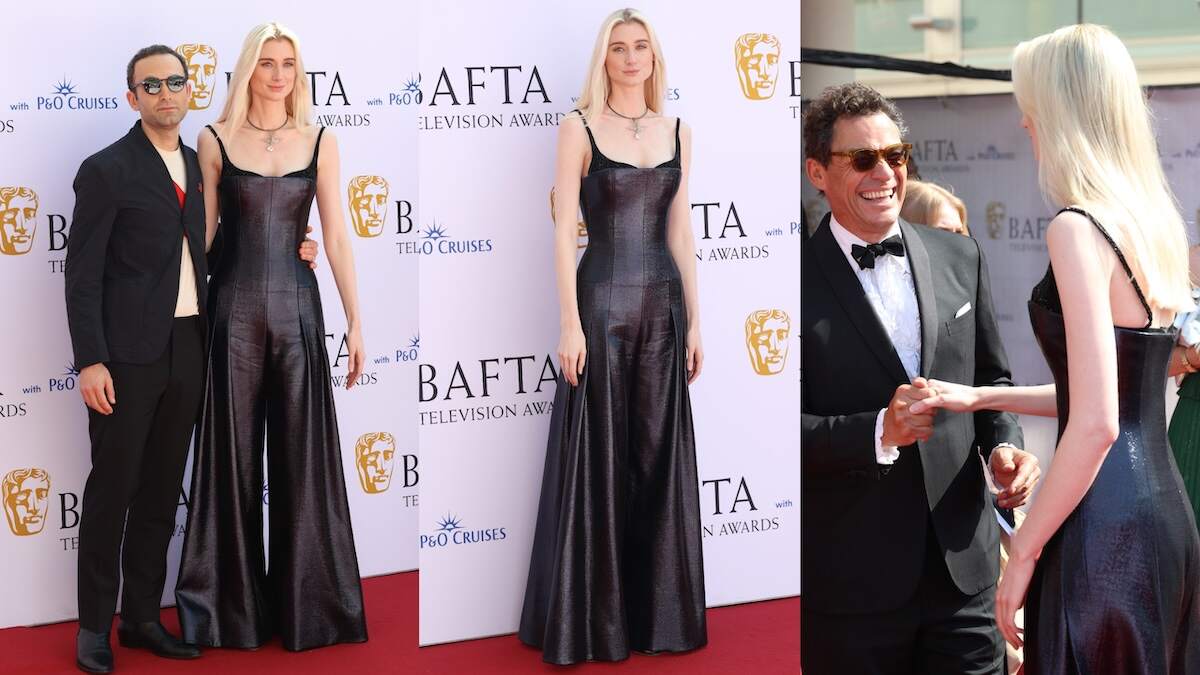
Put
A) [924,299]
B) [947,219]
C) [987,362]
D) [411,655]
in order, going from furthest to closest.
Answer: [947,219], [411,655], [987,362], [924,299]

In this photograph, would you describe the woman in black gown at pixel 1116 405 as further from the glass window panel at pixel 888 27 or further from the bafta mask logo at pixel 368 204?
the glass window panel at pixel 888 27

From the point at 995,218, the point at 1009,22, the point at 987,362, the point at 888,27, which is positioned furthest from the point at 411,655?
the point at 1009,22

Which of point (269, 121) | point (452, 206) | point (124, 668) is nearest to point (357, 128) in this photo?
point (269, 121)

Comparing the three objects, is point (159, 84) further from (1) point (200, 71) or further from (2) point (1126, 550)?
(2) point (1126, 550)

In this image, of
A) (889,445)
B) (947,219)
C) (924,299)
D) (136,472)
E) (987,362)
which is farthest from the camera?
(947,219)

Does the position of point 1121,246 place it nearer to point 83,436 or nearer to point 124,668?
point 124,668

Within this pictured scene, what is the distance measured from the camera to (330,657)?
10.2 feet

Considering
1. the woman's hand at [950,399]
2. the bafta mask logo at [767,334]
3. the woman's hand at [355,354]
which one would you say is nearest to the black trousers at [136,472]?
the woman's hand at [355,354]

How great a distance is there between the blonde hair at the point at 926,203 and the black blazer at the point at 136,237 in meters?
1.99

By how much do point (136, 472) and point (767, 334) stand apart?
1741mm

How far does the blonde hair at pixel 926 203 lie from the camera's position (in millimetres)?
3906

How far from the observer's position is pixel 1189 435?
3879 mm

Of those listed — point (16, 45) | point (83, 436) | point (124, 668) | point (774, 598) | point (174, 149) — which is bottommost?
point (124, 668)

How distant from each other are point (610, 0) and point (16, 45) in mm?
1825
